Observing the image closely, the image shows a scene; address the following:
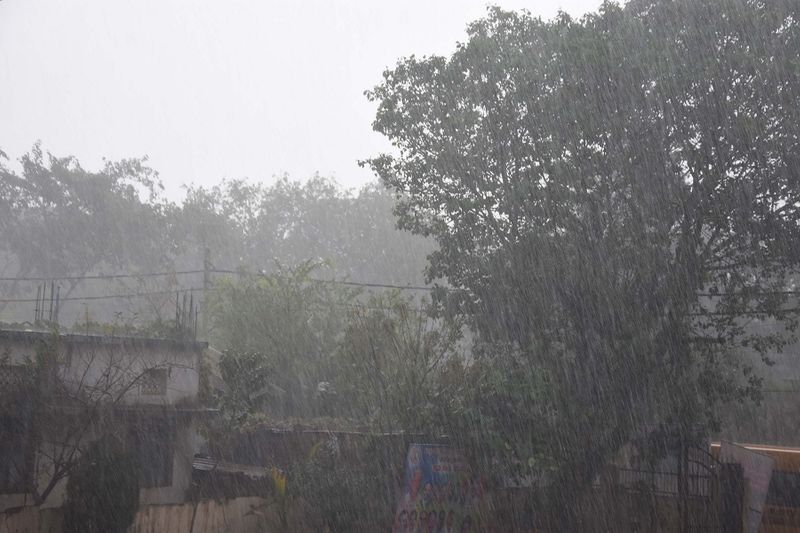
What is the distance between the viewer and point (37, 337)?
41.1 ft

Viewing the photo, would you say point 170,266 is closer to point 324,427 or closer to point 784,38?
point 324,427

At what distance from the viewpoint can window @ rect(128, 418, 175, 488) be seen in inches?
528

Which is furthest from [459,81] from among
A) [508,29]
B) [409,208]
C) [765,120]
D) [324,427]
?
[324,427]

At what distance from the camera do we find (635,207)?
12.5 metres

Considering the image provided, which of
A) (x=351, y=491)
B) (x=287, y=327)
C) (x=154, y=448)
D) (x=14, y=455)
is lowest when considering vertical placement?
(x=351, y=491)

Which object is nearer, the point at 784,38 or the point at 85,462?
the point at 85,462

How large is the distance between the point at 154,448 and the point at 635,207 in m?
9.49

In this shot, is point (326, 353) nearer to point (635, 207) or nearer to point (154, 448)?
point (154, 448)

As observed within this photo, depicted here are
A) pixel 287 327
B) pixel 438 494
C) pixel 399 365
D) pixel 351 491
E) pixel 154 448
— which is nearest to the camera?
pixel 438 494

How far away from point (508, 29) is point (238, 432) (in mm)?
9623

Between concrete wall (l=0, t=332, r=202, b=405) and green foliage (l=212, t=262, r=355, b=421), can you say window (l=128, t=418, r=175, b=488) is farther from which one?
green foliage (l=212, t=262, r=355, b=421)

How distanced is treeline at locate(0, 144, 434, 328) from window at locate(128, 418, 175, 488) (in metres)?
17.5

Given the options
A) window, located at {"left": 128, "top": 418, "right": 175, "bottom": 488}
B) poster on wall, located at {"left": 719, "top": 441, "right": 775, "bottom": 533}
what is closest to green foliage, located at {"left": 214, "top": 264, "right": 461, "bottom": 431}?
window, located at {"left": 128, "top": 418, "right": 175, "bottom": 488}

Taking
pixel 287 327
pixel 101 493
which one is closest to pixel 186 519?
pixel 101 493
